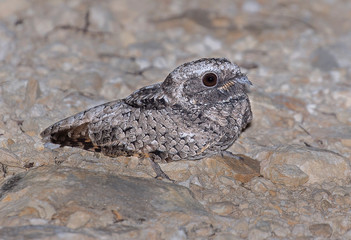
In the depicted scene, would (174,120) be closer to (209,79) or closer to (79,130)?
(209,79)

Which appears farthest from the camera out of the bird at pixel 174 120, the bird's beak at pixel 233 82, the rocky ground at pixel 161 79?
the bird's beak at pixel 233 82

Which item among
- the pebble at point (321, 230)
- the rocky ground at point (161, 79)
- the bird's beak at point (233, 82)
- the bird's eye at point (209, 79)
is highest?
the bird's eye at point (209, 79)

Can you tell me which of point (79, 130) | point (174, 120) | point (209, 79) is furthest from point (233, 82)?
point (79, 130)

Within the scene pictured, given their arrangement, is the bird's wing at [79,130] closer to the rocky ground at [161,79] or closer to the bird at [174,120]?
the bird at [174,120]

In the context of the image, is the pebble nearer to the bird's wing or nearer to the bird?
the bird

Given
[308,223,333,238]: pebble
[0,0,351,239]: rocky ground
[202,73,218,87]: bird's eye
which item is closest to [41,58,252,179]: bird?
[202,73,218,87]: bird's eye

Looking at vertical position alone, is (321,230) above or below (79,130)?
below

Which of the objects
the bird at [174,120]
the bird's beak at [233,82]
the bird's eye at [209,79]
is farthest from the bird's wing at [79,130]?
the bird's beak at [233,82]
